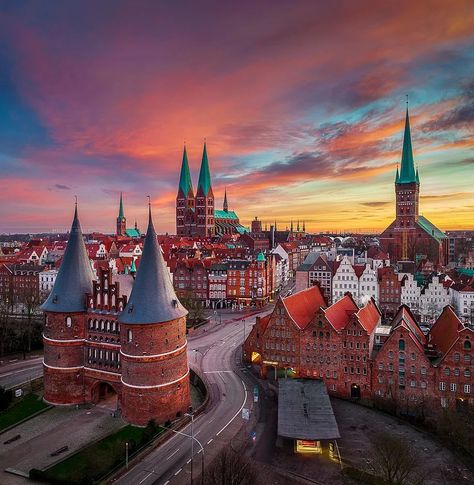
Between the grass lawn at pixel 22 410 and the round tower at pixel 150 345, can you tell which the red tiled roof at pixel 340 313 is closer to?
the round tower at pixel 150 345

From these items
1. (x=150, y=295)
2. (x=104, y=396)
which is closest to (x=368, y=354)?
(x=150, y=295)

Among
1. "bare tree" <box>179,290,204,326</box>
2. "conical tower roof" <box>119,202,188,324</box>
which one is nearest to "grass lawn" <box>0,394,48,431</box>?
"conical tower roof" <box>119,202,188,324</box>

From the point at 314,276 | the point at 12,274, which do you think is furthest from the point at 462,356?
the point at 12,274

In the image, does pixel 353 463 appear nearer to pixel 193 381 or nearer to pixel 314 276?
pixel 193 381

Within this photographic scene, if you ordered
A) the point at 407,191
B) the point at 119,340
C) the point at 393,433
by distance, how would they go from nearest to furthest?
the point at 393,433, the point at 119,340, the point at 407,191

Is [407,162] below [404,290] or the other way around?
the other way around

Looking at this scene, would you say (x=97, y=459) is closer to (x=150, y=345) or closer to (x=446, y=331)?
(x=150, y=345)

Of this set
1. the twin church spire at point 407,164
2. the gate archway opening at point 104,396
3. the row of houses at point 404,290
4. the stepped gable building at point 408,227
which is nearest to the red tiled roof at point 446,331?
the row of houses at point 404,290
